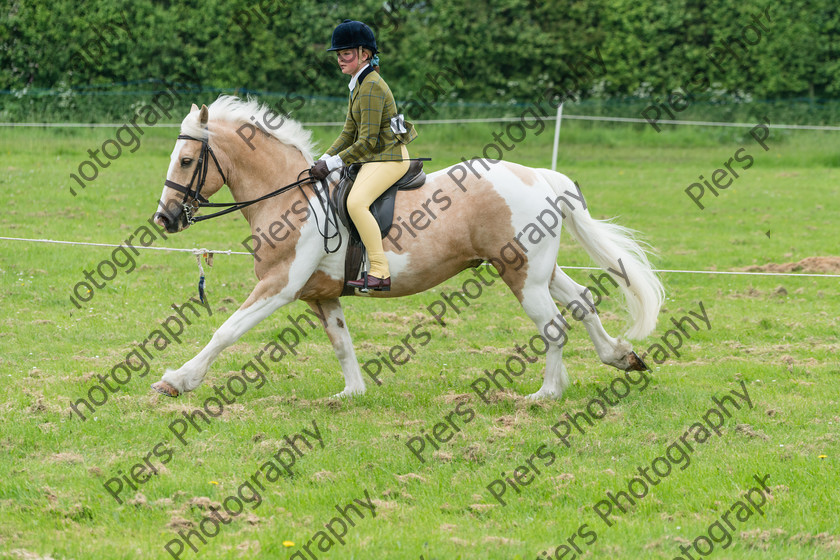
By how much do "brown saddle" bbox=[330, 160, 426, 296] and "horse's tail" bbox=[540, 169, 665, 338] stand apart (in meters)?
1.13

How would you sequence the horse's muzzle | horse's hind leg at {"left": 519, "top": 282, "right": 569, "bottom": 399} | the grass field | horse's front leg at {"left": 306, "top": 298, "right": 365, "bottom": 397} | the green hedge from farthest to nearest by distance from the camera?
the green hedge < horse's front leg at {"left": 306, "top": 298, "right": 365, "bottom": 397} < horse's hind leg at {"left": 519, "top": 282, "right": 569, "bottom": 399} < the horse's muzzle < the grass field

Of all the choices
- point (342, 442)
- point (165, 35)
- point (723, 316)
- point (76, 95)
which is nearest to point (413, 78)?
point (165, 35)

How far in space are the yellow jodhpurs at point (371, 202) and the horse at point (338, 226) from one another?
0.41 ft

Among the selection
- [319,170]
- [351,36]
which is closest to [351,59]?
[351,36]

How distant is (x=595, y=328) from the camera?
6863 mm

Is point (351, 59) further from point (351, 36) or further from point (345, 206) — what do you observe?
point (345, 206)

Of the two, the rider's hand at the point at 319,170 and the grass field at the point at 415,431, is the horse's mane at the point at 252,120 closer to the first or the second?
the rider's hand at the point at 319,170

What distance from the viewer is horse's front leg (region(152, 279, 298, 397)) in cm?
616

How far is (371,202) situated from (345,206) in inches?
7.7

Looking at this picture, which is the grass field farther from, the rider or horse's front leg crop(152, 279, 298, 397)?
the rider

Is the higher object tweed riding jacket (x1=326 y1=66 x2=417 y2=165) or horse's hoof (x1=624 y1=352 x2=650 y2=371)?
tweed riding jacket (x1=326 y1=66 x2=417 y2=165)

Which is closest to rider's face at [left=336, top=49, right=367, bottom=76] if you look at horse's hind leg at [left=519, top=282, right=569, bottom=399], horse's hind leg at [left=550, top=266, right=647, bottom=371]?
horse's hind leg at [left=519, top=282, right=569, bottom=399]

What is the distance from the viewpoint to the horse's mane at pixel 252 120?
6.21 metres

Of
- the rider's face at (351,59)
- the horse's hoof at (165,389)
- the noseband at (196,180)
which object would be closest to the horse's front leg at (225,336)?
the horse's hoof at (165,389)
